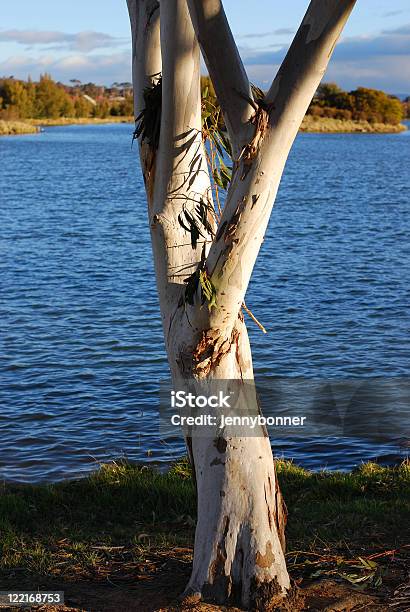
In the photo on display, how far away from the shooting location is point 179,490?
6266 millimetres

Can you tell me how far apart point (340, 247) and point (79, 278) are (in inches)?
290

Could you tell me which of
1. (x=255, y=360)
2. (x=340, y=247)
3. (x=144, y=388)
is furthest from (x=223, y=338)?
(x=340, y=247)

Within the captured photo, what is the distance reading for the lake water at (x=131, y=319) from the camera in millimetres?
8930

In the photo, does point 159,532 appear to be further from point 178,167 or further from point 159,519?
point 178,167

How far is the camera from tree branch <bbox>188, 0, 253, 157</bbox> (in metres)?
3.96

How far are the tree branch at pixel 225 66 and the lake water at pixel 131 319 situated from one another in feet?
15.4

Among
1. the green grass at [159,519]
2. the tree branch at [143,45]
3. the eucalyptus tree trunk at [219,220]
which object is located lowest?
the green grass at [159,519]

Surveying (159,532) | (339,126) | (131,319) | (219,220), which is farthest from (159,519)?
(339,126)

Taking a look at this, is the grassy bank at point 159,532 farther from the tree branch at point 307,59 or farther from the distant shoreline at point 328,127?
the distant shoreline at point 328,127

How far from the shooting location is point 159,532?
18.6 ft

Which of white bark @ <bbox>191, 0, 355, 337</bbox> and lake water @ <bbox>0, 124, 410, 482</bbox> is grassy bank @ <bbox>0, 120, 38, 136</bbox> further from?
white bark @ <bbox>191, 0, 355, 337</bbox>

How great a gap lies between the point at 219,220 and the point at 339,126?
101m

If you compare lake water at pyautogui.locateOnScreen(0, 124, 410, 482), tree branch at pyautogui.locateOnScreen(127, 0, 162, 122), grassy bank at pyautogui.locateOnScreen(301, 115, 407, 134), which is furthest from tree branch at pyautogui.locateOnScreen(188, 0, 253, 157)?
grassy bank at pyautogui.locateOnScreen(301, 115, 407, 134)
